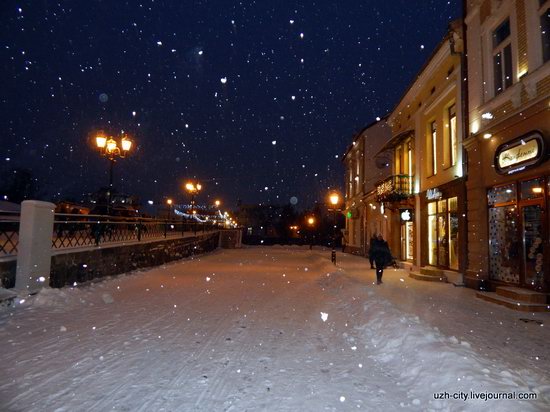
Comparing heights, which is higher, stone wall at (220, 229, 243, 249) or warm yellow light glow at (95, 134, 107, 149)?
warm yellow light glow at (95, 134, 107, 149)

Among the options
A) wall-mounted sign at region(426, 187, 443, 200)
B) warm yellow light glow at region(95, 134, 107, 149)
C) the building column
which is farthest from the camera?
warm yellow light glow at region(95, 134, 107, 149)

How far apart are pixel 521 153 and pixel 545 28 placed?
2.98m

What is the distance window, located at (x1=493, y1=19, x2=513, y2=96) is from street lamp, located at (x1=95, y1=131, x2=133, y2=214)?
14614 mm

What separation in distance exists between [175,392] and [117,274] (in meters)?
11.4

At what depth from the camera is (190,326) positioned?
7.46 metres

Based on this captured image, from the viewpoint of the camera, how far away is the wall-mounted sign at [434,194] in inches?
652

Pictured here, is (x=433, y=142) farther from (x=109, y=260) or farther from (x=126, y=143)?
(x=109, y=260)

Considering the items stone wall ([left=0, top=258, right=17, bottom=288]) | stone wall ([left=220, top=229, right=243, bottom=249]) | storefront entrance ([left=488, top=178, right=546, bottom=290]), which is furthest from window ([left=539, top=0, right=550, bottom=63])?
stone wall ([left=220, top=229, right=243, bottom=249])

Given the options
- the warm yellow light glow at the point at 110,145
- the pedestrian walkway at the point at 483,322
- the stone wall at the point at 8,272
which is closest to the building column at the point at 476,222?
the pedestrian walkway at the point at 483,322

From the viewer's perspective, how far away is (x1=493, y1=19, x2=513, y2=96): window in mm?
11867

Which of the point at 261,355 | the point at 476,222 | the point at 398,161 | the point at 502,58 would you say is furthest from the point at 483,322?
the point at 398,161

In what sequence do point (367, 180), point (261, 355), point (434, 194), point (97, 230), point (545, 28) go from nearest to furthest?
point (261, 355), point (545, 28), point (97, 230), point (434, 194), point (367, 180)

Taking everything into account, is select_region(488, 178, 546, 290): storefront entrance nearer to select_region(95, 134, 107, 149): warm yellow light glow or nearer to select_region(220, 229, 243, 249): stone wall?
select_region(95, 134, 107, 149): warm yellow light glow

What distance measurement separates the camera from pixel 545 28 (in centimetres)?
1003
